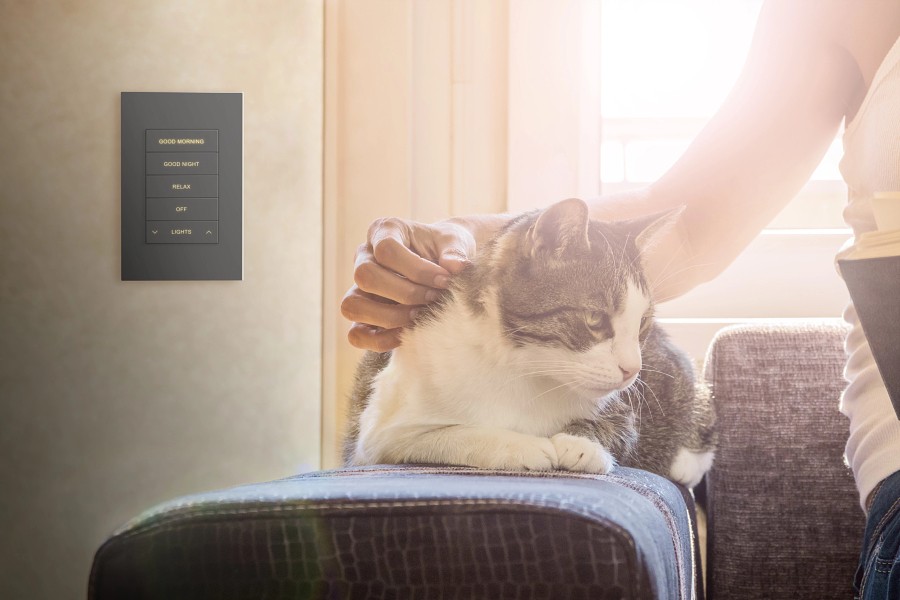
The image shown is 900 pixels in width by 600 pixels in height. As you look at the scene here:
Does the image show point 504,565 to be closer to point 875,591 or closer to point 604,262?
point 875,591

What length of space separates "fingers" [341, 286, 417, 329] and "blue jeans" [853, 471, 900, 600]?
469 mm

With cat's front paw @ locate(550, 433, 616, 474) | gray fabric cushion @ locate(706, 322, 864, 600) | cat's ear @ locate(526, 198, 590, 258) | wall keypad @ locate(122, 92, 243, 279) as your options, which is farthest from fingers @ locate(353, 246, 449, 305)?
wall keypad @ locate(122, 92, 243, 279)

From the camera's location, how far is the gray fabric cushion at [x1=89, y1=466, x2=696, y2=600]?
0.36m

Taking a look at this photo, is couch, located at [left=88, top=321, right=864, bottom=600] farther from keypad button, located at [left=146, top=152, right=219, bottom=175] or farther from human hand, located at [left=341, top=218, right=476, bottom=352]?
keypad button, located at [left=146, top=152, right=219, bottom=175]

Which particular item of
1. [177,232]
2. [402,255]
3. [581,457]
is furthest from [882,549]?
[177,232]

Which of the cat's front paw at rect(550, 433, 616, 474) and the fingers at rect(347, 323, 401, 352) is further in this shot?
the fingers at rect(347, 323, 401, 352)

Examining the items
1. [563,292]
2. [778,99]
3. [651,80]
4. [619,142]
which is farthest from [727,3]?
[563,292]

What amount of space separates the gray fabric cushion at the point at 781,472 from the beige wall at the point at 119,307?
2.35 ft

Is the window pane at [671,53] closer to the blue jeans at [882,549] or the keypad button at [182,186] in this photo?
the keypad button at [182,186]

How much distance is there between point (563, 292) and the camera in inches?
31.0

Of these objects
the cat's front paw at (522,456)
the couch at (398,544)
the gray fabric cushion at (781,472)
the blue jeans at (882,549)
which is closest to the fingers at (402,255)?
the cat's front paw at (522,456)

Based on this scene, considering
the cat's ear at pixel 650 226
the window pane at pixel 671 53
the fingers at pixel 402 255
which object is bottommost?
the fingers at pixel 402 255

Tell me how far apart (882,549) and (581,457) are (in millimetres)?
244

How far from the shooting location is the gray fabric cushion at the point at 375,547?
362 millimetres
